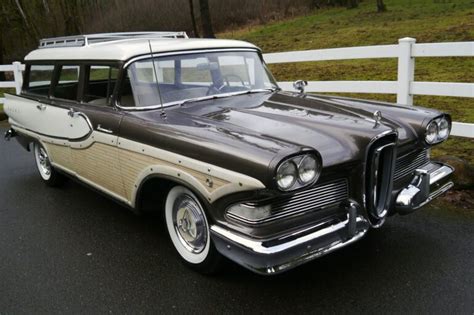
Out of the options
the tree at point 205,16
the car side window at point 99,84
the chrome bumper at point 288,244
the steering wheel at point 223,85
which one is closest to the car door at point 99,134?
the car side window at point 99,84

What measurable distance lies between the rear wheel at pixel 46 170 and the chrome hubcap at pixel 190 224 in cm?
245

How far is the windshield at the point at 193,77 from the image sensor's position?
3.88 meters

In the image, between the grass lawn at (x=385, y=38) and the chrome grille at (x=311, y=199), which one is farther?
the grass lawn at (x=385, y=38)

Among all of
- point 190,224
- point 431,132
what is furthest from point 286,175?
point 431,132

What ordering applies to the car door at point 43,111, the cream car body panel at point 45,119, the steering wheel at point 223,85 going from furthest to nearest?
the car door at point 43,111 → the cream car body panel at point 45,119 → the steering wheel at point 223,85

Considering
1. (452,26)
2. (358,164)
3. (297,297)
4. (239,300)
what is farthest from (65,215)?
(452,26)

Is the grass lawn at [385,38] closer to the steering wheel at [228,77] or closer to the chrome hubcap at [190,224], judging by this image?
the steering wheel at [228,77]

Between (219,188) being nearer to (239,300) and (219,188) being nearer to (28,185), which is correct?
(239,300)

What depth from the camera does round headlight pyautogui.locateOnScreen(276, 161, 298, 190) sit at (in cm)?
266

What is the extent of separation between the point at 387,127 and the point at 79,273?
252 centimetres

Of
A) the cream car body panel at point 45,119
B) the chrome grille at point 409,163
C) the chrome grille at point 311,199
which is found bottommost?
the chrome grille at point 409,163

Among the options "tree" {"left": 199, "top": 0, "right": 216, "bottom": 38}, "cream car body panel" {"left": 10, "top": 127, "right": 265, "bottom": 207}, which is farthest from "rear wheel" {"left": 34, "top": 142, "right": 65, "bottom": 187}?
"tree" {"left": 199, "top": 0, "right": 216, "bottom": 38}

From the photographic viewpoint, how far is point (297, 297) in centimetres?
310

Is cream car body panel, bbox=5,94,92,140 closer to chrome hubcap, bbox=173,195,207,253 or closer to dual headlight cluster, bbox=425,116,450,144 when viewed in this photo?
chrome hubcap, bbox=173,195,207,253
